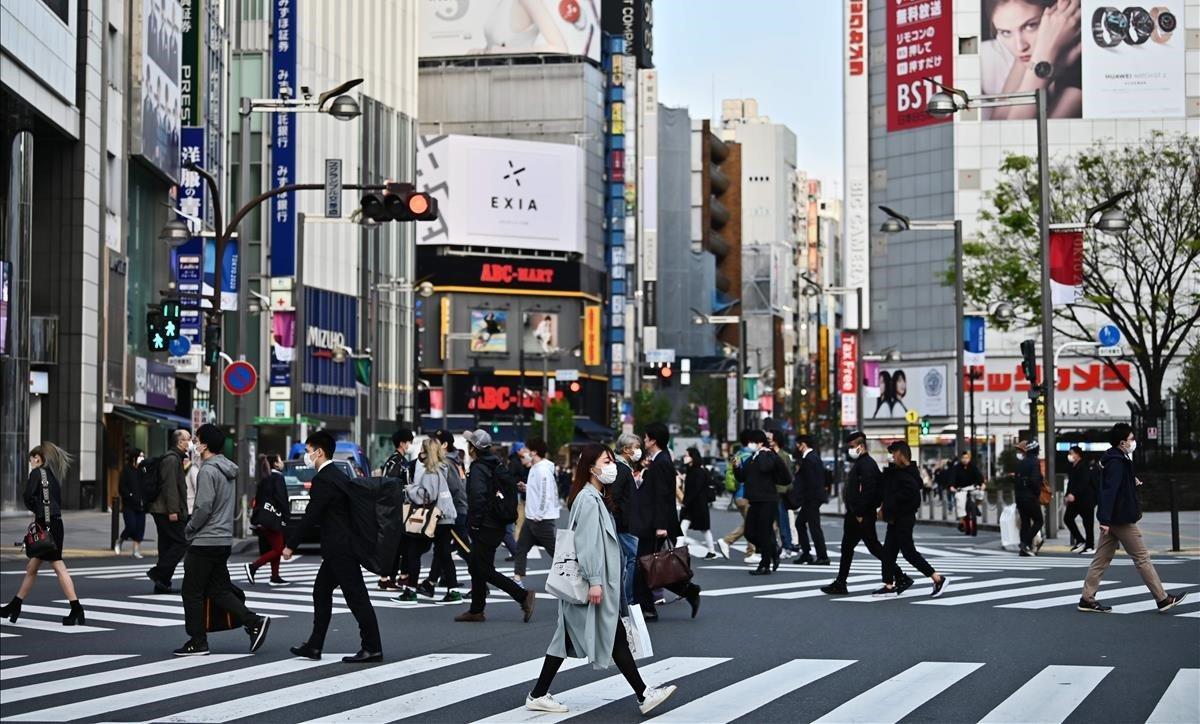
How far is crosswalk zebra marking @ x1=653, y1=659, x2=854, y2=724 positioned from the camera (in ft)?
34.7

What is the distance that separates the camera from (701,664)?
521 inches

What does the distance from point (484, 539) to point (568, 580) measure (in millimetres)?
6285

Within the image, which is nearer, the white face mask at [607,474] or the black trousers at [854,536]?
the white face mask at [607,474]

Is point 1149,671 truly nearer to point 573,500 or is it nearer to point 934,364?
point 573,500

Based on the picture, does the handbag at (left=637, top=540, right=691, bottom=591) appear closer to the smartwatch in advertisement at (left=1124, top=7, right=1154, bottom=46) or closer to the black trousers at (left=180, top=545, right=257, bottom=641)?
the black trousers at (left=180, top=545, right=257, bottom=641)

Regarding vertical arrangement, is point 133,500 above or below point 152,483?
below

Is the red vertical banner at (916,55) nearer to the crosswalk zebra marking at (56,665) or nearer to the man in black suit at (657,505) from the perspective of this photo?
the man in black suit at (657,505)

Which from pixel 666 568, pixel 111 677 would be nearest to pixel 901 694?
pixel 666 568

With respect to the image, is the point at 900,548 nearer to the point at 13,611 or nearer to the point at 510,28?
the point at 13,611

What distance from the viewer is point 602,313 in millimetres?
121438

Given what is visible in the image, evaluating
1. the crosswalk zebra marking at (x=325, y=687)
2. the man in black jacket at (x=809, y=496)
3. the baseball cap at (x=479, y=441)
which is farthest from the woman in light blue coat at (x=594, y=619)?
the man in black jacket at (x=809, y=496)

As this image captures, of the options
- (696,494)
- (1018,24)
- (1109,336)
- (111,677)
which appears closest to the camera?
(111,677)

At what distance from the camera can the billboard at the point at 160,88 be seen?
168ft

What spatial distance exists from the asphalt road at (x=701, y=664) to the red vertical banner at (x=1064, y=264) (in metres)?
13.0
